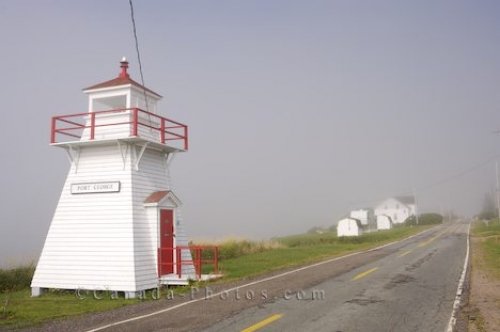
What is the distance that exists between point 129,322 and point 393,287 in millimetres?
7712

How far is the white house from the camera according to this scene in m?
128

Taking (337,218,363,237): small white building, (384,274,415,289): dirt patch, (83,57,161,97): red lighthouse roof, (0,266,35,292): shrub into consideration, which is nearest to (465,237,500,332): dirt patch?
(384,274,415,289): dirt patch

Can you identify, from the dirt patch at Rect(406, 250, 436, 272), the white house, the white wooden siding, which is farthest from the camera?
the white house

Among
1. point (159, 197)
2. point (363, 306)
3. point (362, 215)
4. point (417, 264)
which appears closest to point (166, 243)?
point (159, 197)

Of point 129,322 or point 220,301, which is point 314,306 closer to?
point 220,301

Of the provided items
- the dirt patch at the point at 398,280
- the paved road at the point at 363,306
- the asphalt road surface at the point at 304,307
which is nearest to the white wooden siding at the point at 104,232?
the asphalt road surface at the point at 304,307

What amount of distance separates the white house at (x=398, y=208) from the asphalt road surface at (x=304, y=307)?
116 m

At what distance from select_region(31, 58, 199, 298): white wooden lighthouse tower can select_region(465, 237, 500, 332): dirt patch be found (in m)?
9.52

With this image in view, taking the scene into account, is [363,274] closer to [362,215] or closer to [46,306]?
[46,306]

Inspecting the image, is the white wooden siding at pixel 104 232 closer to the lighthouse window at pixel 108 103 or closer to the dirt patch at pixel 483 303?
the lighthouse window at pixel 108 103

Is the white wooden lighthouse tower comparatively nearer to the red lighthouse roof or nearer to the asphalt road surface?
the red lighthouse roof

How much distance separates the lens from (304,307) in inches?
428

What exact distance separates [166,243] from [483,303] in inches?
414

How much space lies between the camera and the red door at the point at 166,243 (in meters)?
17.1
